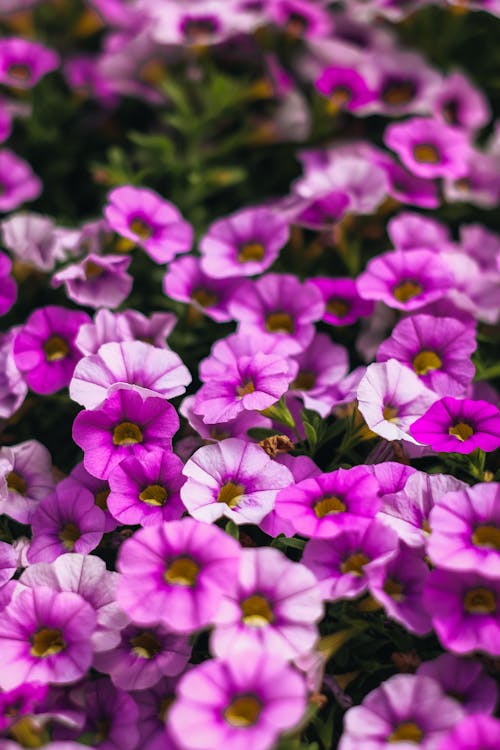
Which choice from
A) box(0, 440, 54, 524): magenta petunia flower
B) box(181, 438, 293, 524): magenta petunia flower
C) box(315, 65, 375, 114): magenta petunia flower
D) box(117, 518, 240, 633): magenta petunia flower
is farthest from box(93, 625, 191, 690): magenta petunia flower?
box(315, 65, 375, 114): magenta petunia flower

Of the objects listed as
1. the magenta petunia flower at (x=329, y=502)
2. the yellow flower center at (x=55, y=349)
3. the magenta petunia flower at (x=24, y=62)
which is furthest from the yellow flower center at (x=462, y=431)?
the magenta petunia flower at (x=24, y=62)

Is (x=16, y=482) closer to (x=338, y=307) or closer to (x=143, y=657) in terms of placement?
(x=143, y=657)

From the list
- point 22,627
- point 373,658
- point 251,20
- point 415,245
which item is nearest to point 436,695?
point 373,658

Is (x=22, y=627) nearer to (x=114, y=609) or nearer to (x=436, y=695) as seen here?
(x=114, y=609)

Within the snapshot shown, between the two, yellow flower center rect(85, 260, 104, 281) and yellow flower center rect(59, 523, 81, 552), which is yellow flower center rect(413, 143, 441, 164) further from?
yellow flower center rect(59, 523, 81, 552)

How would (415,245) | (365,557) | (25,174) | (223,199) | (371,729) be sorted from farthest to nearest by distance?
(223,199) → (25,174) → (415,245) → (365,557) → (371,729)

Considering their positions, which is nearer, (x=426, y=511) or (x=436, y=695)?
(x=436, y=695)

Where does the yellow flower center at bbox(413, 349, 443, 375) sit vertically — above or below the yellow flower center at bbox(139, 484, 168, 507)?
above
